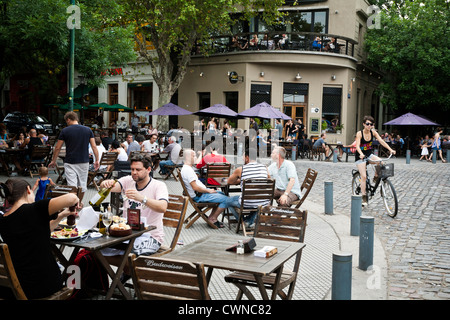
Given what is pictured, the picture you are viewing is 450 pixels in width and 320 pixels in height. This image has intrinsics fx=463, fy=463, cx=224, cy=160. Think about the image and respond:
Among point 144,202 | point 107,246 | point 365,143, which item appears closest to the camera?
point 107,246

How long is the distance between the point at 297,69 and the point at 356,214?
2277 centimetres

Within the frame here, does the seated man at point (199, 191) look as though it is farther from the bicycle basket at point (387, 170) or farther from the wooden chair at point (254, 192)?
the bicycle basket at point (387, 170)

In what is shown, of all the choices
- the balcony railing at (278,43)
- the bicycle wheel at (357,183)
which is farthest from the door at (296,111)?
the bicycle wheel at (357,183)

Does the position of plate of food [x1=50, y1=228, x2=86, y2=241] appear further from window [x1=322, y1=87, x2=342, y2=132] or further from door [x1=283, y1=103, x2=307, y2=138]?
window [x1=322, y1=87, x2=342, y2=132]

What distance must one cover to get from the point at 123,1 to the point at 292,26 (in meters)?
11.6

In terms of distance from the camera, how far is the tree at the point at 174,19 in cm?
2467

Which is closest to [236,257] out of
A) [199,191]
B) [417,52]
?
[199,191]

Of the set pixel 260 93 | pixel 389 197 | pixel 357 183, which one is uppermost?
pixel 260 93

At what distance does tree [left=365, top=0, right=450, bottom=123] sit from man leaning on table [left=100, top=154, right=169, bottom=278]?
A: 2678 cm

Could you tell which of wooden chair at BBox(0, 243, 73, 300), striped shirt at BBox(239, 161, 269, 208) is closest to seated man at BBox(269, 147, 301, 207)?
striped shirt at BBox(239, 161, 269, 208)

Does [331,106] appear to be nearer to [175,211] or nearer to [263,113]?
[263,113]

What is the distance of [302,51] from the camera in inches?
1120

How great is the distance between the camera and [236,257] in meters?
3.88

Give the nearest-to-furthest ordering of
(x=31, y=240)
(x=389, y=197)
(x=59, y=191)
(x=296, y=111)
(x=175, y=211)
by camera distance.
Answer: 1. (x=31, y=240)
2. (x=175, y=211)
3. (x=59, y=191)
4. (x=389, y=197)
5. (x=296, y=111)
